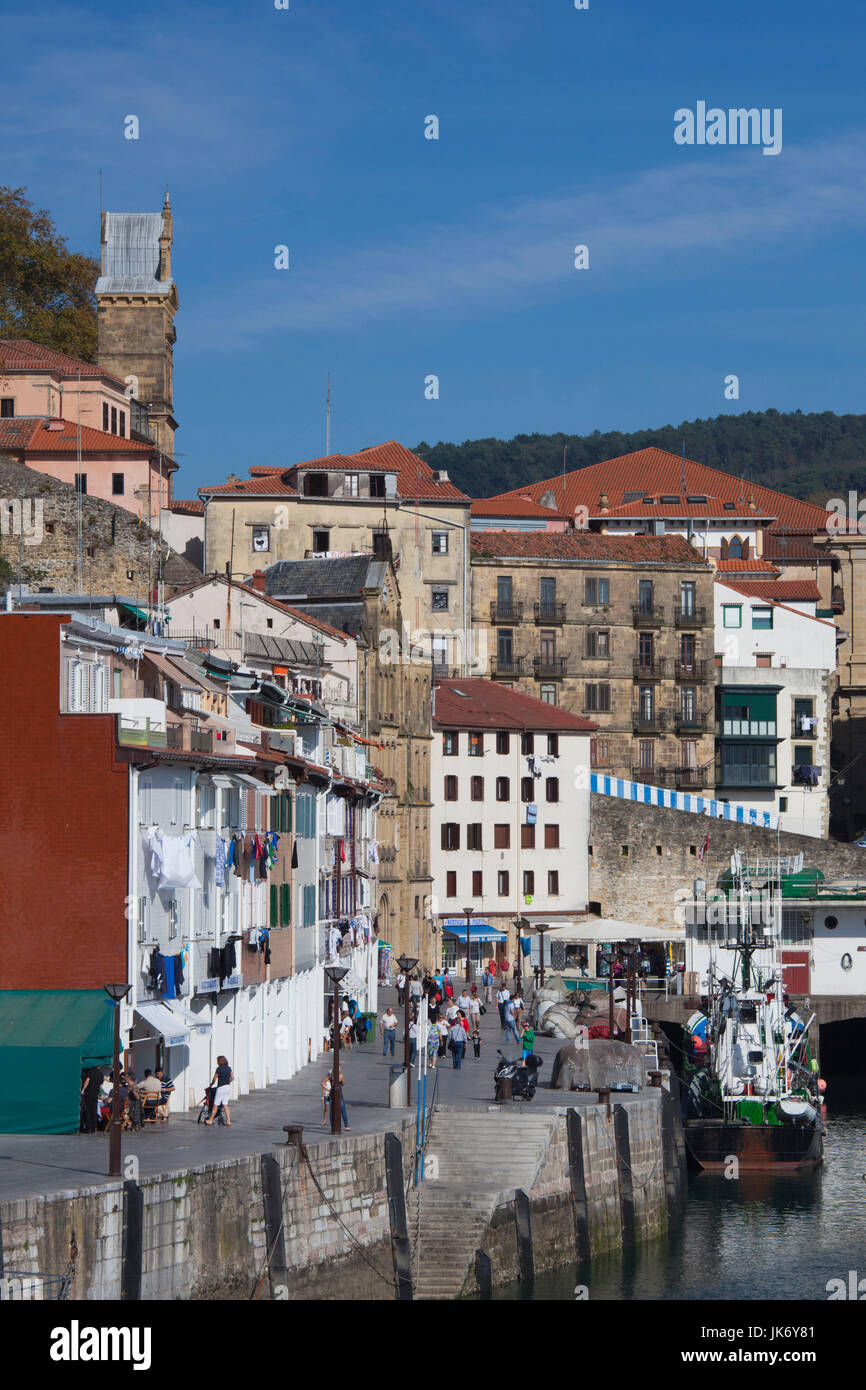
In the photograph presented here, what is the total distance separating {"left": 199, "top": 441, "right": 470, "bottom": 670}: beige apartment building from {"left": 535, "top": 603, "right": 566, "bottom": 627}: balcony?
4.09 m

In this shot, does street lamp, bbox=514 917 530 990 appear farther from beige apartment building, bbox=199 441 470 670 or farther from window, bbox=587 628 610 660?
window, bbox=587 628 610 660

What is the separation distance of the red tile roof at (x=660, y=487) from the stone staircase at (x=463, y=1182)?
89433mm

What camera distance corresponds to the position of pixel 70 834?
39781 mm

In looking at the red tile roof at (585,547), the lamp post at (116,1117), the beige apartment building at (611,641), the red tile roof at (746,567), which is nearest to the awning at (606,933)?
the beige apartment building at (611,641)

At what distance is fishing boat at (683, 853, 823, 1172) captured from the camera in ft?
194

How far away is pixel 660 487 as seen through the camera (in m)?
134

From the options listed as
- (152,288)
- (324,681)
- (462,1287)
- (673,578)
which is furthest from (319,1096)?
(152,288)

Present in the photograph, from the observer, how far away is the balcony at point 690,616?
108312mm

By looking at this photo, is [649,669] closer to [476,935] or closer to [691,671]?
[691,671]

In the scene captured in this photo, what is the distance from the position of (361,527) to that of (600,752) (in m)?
16.8

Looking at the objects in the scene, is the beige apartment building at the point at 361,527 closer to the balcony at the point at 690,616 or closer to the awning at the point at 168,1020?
the balcony at the point at 690,616

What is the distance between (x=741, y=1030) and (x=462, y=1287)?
998 inches

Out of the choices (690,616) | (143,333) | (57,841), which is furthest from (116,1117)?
(143,333)
